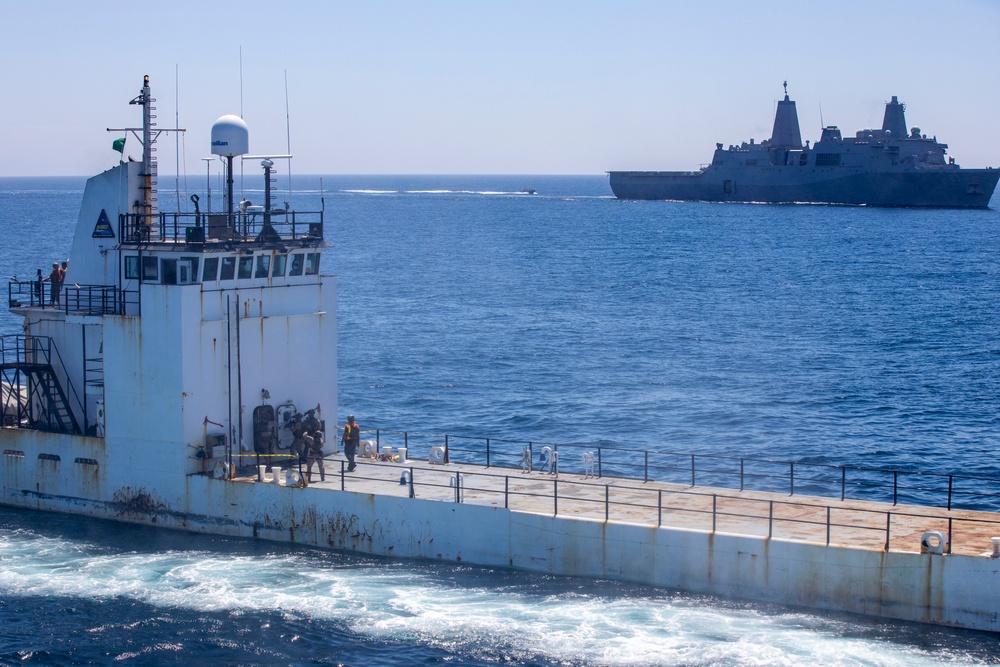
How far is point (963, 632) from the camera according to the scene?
19.9 metres

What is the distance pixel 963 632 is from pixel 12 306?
22288 mm

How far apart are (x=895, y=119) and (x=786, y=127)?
53.3 feet

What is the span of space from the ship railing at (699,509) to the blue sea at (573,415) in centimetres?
143

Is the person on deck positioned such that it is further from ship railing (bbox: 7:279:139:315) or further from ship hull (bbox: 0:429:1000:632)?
ship hull (bbox: 0:429:1000:632)

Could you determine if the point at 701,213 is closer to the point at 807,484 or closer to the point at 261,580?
the point at 807,484

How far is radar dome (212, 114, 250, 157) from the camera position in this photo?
2656cm

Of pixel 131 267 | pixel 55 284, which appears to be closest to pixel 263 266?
pixel 131 267

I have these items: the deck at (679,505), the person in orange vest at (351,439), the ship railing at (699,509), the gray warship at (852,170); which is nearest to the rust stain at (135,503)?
the deck at (679,505)

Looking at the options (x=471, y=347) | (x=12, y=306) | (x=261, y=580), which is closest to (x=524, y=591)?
(x=261, y=580)

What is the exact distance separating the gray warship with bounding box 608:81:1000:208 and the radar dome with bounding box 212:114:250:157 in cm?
14461

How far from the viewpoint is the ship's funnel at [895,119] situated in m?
166

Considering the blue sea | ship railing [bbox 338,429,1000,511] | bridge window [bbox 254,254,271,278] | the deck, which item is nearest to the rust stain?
the blue sea

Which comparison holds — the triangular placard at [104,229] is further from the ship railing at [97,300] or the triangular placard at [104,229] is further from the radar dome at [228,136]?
the radar dome at [228,136]

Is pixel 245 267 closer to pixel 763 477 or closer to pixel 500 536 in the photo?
pixel 500 536
